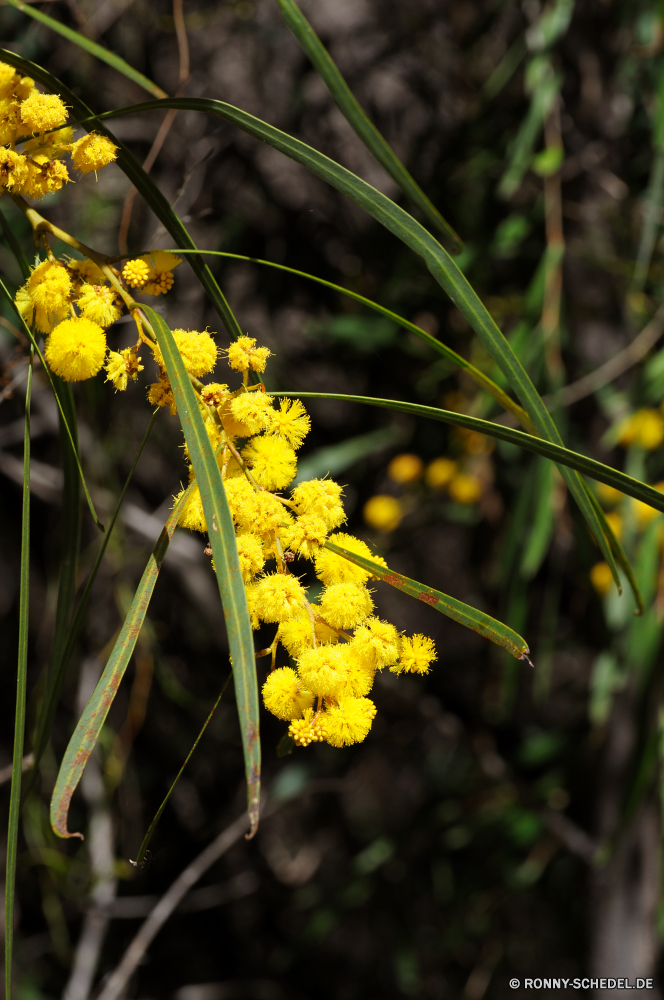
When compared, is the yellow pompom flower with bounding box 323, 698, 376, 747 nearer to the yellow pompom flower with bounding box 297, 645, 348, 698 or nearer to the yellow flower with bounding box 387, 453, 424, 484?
the yellow pompom flower with bounding box 297, 645, 348, 698

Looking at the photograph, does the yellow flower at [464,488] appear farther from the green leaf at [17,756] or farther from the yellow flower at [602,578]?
the green leaf at [17,756]

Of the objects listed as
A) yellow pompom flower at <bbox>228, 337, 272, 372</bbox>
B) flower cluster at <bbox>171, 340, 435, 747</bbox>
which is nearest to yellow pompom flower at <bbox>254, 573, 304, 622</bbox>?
flower cluster at <bbox>171, 340, 435, 747</bbox>

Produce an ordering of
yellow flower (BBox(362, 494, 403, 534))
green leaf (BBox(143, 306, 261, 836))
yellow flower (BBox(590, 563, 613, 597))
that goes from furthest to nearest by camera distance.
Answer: yellow flower (BBox(362, 494, 403, 534)), yellow flower (BBox(590, 563, 613, 597)), green leaf (BBox(143, 306, 261, 836))

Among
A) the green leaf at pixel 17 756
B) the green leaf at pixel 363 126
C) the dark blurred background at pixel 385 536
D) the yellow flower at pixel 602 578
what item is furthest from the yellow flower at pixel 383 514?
the green leaf at pixel 17 756

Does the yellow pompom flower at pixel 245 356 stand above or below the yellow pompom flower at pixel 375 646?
above

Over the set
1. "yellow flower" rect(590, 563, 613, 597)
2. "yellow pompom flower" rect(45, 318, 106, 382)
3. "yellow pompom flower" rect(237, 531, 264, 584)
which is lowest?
"yellow pompom flower" rect(237, 531, 264, 584)

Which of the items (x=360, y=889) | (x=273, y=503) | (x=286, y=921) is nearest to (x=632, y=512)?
(x=273, y=503)

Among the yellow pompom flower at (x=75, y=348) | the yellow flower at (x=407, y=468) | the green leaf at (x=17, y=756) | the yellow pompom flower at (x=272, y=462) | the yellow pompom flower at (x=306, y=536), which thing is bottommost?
the green leaf at (x=17, y=756)

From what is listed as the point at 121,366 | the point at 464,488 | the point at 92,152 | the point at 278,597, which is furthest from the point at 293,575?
the point at 464,488
